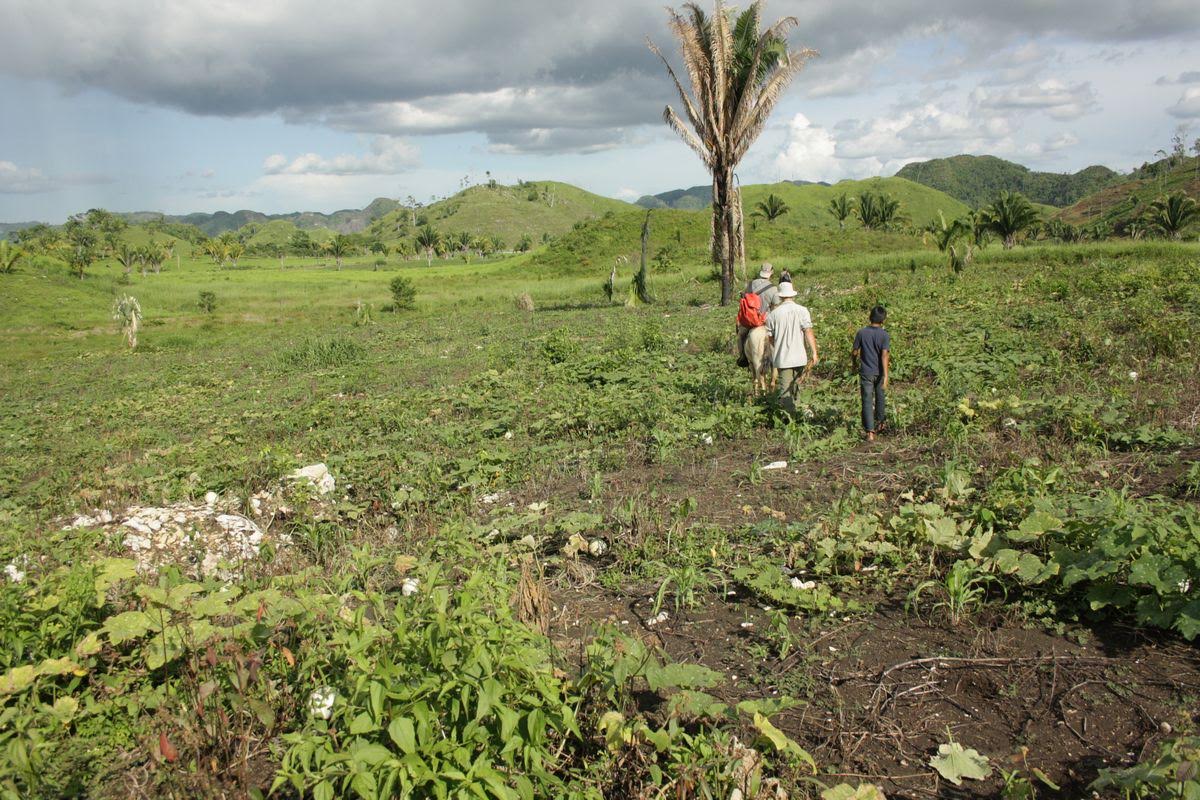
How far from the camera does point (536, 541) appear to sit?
16.3ft

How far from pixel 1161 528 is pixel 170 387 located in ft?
51.9

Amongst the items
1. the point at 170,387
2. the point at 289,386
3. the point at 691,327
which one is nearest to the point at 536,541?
the point at 289,386

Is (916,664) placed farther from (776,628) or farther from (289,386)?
(289,386)

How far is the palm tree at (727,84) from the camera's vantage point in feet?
56.6

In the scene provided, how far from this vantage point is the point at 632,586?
14.6 feet

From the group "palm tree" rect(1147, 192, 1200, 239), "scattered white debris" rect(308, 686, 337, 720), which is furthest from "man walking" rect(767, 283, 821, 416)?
"palm tree" rect(1147, 192, 1200, 239)

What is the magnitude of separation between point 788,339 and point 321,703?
6007 mm

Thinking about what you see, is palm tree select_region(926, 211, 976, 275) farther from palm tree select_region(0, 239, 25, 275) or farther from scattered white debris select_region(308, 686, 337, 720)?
palm tree select_region(0, 239, 25, 275)

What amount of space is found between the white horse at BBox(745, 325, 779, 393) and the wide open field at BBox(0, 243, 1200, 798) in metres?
0.31

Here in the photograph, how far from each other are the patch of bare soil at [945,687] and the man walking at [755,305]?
5.01 meters

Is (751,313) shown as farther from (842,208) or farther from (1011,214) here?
(842,208)

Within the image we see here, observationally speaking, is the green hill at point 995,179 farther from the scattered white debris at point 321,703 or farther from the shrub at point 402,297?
the scattered white debris at point 321,703

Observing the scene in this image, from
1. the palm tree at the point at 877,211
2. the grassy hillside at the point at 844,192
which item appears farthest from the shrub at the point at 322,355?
the grassy hillside at the point at 844,192

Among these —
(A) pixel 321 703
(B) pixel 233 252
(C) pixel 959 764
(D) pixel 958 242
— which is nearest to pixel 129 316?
(A) pixel 321 703
